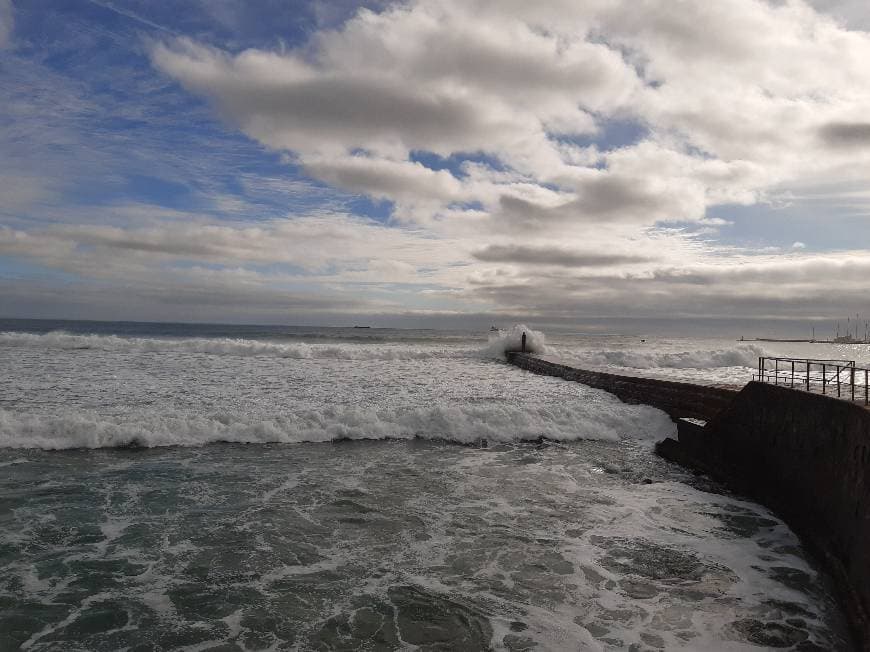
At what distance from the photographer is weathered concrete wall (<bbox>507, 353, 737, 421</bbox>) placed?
526 inches

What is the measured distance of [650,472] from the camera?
11.0 meters

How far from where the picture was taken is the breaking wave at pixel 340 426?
1160 cm

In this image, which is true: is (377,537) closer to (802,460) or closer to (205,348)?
(802,460)

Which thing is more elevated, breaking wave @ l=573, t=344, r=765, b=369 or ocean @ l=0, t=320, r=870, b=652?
breaking wave @ l=573, t=344, r=765, b=369

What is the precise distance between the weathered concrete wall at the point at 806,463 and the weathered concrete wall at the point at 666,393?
5.41ft

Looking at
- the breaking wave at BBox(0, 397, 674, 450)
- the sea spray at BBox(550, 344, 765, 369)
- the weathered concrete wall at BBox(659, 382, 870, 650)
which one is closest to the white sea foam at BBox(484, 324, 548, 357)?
the sea spray at BBox(550, 344, 765, 369)

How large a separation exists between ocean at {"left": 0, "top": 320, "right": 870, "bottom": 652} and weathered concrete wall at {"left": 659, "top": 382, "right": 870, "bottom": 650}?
1.22 feet

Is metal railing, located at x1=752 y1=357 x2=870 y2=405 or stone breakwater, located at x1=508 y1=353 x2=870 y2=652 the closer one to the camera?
stone breakwater, located at x1=508 y1=353 x2=870 y2=652

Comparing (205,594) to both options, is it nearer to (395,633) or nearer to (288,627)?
(288,627)

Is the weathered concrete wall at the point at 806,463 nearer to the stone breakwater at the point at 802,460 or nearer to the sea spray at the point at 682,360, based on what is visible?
the stone breakwater at the point at 802,460

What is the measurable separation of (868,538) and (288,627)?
578 centimetres

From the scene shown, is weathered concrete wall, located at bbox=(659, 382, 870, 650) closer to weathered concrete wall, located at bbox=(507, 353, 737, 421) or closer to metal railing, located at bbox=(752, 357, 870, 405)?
metal railing, located at bbox=(752, 357, 870, 405)

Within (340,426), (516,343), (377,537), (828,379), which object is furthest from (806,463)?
(516,343)

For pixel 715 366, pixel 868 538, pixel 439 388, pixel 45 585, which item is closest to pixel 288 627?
pixel 45 585
